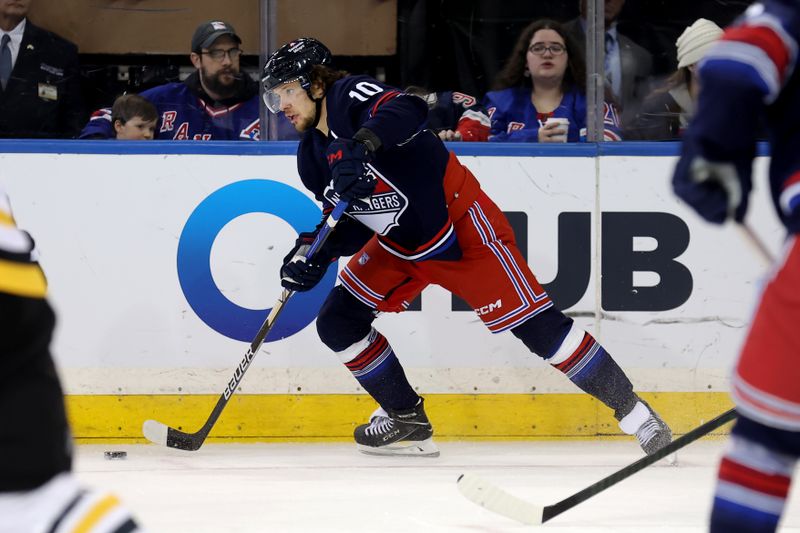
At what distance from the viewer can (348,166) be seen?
10.1 feet

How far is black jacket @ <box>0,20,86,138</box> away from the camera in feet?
12.5

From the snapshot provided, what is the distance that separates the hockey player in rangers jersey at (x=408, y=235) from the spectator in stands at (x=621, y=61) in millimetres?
700

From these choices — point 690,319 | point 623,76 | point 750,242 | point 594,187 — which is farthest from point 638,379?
point 750,242

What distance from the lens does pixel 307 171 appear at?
3438 millimetres

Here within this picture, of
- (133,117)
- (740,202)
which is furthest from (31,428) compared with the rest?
(133,117)

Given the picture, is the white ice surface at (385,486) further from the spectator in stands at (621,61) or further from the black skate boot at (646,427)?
the spectator in stands at (621,61)

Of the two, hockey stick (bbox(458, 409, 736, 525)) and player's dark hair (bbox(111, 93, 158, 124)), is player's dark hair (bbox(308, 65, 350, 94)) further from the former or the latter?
hockey stick (bbox(458, 409, 736, 525))

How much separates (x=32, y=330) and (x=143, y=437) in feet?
8.23

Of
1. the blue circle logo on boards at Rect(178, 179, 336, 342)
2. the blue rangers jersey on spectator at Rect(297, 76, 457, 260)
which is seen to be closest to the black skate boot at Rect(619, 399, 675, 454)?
the blue rangers jersey on spectator at Rect(297, 76, 457, 260)

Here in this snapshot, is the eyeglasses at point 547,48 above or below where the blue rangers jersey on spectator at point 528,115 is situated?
above

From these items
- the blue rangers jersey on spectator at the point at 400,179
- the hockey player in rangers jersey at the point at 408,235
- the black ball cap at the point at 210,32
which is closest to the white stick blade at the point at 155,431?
the hockey player in rangers jersey at the point at 408,235

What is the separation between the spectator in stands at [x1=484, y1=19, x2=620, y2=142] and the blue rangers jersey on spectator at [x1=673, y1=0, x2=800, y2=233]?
2356 mm

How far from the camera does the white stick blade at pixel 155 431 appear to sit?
352 centimetres

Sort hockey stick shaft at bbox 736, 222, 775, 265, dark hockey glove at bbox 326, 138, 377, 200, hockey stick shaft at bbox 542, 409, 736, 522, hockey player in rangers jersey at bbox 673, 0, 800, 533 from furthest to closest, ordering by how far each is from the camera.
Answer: dark hockey glove at bbox 326, 138, 377, 200
hockey stick shaft at bbox 542, 409, 736, 522
hockey stick shaft at bbox 736, 222, 775, 265
hockey player in rangers jersey at bbox 673, 0, 800, 533
